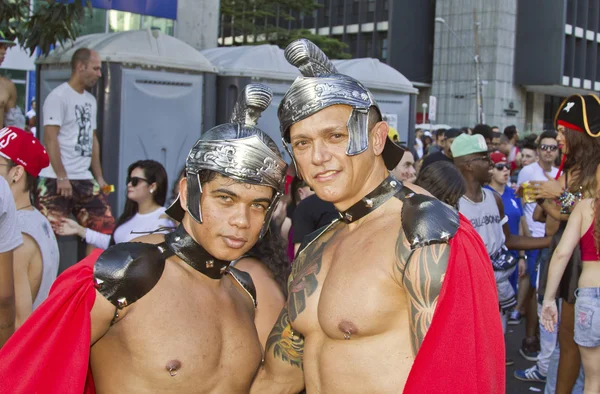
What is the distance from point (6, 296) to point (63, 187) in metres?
3.20

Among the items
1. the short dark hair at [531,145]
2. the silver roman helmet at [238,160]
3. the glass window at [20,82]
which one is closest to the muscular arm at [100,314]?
the silver roman helmet at [238,160]

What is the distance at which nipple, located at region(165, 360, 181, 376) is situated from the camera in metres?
2.55

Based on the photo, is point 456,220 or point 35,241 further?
point 35,241

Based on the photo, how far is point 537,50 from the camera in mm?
42656

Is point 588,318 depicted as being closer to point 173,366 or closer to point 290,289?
point 290,289

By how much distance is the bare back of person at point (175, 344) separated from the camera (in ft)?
8.38

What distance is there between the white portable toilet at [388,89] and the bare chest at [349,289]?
7723 mm

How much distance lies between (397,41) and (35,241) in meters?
41.7

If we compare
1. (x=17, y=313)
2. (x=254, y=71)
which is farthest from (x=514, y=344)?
(x=17, y=313)

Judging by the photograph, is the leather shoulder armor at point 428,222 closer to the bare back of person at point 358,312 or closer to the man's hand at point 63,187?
the bare back of person at point 358,312

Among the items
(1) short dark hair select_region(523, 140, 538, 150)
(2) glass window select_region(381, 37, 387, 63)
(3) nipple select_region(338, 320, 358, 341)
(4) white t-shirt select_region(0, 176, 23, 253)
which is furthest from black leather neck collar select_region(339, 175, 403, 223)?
(2) glass window select_region(381, 37, 387, 63)

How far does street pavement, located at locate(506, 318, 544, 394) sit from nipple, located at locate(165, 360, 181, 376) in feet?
13.9

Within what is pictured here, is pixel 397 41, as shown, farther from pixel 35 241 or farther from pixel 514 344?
pixel 35 241

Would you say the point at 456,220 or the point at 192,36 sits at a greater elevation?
the point at 192,36
